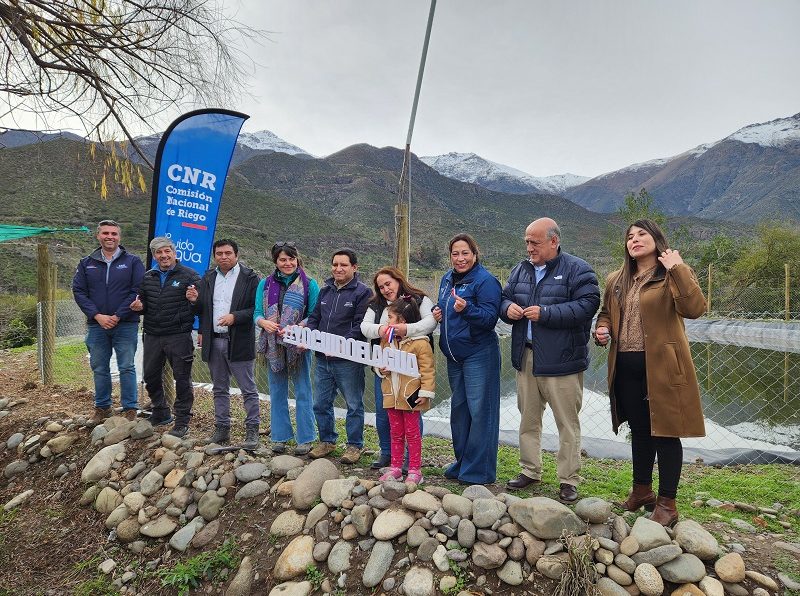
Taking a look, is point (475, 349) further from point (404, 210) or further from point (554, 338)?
point (404, 210)

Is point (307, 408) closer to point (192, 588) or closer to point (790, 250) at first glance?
point (192, 588)

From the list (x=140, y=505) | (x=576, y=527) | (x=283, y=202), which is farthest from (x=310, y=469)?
(x=283, y=202)

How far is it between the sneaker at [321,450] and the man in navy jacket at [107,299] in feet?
6.72

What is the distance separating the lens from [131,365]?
13.6 feet

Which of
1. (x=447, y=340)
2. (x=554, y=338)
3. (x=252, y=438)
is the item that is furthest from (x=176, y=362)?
(x=554, y=338)

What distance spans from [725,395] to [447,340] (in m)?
6.44

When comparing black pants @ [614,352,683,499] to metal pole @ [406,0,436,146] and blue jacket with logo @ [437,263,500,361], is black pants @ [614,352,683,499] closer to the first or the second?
blue jacket with logo @ [437,263,500,361]

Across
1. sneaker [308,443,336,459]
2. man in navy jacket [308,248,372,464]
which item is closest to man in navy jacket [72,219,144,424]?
man in navy jacket [308,248,372,464]

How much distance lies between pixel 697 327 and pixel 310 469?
27.9 ft

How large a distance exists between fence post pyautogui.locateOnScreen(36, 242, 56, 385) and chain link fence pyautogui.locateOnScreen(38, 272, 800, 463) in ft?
0.19

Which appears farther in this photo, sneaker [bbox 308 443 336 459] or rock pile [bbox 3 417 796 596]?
sneaker [bbox 308 443 336 459]

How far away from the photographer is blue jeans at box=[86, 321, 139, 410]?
13.2 feet

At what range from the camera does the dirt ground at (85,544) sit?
7.61ft

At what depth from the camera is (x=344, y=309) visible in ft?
11.1
